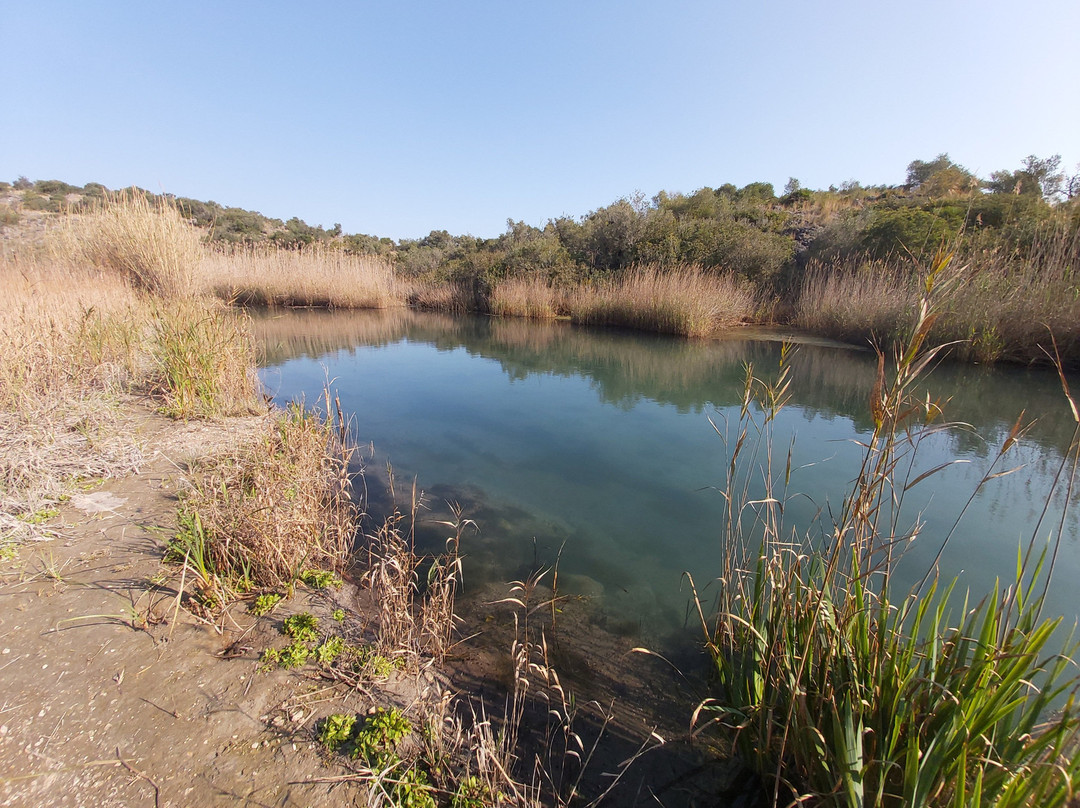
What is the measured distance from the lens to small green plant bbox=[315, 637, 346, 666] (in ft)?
6.07

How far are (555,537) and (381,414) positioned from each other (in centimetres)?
327

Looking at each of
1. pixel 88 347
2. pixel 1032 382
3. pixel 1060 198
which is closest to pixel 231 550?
pixel 88 347

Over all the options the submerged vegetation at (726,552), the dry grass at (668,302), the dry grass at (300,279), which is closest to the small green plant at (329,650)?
the submerged vegetation at (726,552)

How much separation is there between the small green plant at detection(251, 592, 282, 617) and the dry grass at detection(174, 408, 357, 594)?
0.36ft

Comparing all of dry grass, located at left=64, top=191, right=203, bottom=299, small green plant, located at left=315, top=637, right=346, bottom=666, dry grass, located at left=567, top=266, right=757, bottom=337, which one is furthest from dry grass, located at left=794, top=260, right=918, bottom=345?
dry grass, located at left=64, top=191, right=203, bottom=299

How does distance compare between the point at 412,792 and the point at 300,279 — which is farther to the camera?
the point at 300,279

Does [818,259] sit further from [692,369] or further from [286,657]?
[286,657]

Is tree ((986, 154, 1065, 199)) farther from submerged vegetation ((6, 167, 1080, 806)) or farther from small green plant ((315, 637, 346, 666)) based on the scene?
small green plant ((315, 637, 346, 666))

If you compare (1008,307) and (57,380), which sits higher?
(1008,307)

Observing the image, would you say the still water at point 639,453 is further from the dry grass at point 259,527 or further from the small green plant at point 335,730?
the small green plant at point 335,730

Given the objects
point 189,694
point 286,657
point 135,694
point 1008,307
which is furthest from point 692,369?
point 135,694

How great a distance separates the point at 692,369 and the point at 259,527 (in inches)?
273

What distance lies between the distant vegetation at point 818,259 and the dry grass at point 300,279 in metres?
0.40

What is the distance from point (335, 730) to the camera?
5.04 ft
